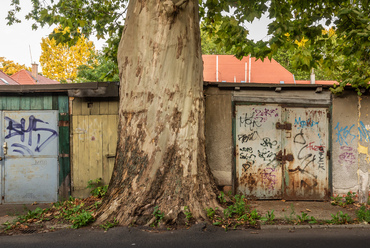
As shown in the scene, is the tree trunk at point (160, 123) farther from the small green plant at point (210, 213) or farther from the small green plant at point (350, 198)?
the small green plant at point (350, 198)

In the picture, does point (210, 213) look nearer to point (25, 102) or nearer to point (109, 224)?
point (109, 224)

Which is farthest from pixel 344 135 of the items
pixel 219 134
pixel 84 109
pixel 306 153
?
pixel 84 109

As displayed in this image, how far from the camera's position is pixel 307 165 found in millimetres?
7973

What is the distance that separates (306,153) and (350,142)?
44.1 inches

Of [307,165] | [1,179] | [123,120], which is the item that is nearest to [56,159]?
[1,179]

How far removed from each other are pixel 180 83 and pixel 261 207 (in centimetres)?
341

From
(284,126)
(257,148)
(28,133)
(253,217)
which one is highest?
(284,126)

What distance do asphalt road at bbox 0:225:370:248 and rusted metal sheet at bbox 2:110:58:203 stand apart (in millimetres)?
2834

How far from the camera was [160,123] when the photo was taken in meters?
5.77

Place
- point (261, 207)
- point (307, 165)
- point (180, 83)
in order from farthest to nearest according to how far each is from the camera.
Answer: point (307, 165), point (261, 207), point (180, 83)

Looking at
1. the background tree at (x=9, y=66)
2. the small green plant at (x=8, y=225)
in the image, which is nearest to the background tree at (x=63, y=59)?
the background tree at (x=9, y=66)

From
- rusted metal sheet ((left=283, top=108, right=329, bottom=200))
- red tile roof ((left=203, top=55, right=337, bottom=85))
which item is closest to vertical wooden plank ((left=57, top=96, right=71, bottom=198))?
rusted metal sheet ((left=283, top=108, right=329, bottom=200))

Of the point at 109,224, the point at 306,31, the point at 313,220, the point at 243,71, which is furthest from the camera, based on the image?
the point at 243,71

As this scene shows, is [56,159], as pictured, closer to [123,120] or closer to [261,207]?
[123,120]
